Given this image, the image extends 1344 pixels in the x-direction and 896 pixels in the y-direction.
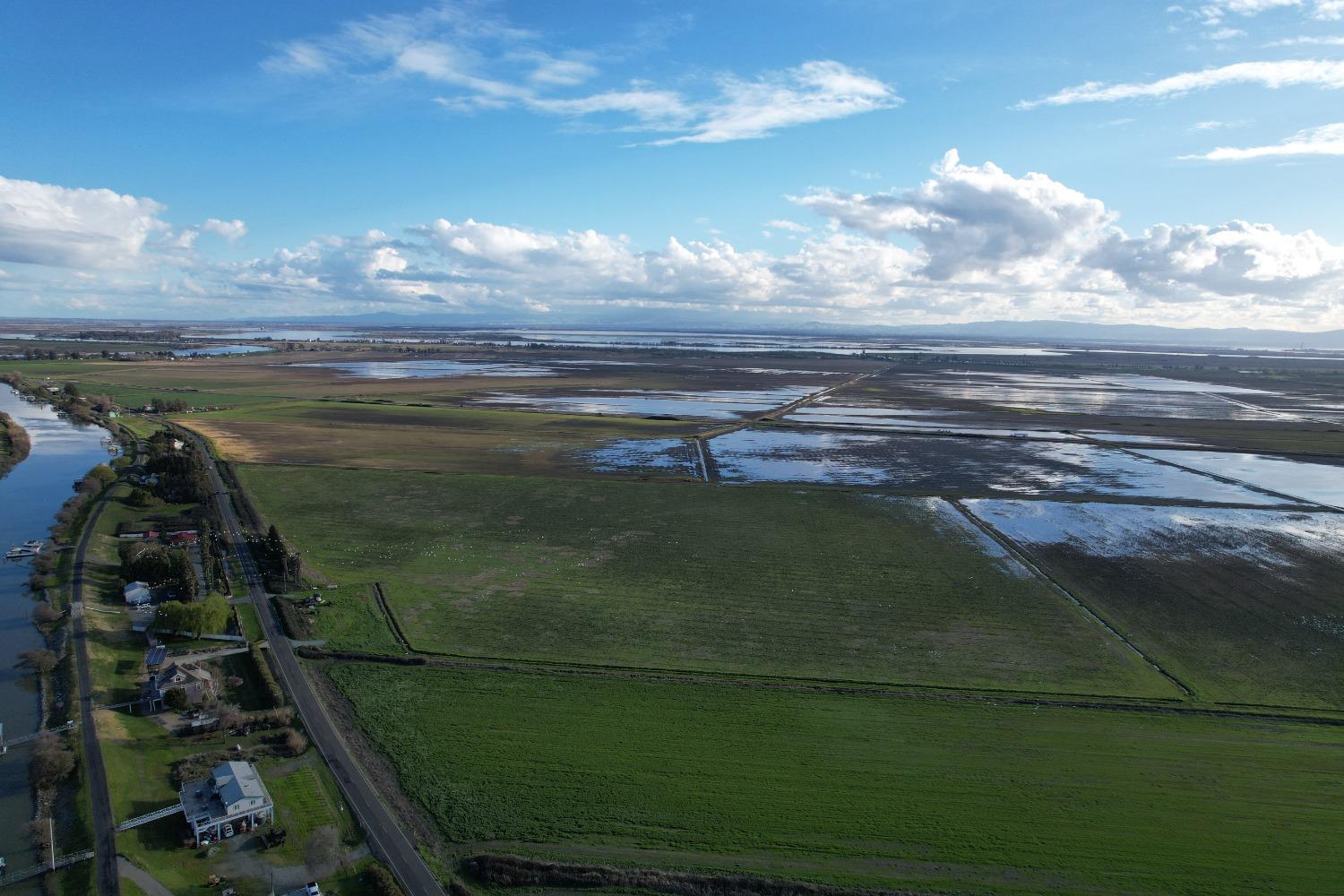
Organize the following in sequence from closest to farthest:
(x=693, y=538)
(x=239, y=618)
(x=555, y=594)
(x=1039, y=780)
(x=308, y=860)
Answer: (x=308, y=860) → (x=1039, y=780) → (x=239, y=618) → (x=555, y=594) → (x=693, y=538)

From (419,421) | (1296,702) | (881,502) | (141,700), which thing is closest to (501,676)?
(141,700)

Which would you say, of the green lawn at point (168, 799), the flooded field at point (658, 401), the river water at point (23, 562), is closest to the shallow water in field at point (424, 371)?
the flooded field at point (658, 401)

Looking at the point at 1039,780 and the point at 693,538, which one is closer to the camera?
the point at 1039,780

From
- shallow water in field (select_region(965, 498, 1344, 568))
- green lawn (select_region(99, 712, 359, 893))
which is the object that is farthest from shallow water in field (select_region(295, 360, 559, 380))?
green lawn (select_region(99, 712, 359, 893))

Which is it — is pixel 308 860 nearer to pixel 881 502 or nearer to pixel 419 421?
pixel 881 502

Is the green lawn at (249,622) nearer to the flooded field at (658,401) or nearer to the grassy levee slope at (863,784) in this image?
the grassy levee slope at (863,784)

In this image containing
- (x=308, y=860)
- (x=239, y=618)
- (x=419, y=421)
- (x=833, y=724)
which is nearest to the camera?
(x=308, y=860)

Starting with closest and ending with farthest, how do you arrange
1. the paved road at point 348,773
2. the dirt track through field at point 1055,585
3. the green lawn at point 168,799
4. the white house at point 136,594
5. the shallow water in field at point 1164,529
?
the green lawn at point 168,799 → the paved road at point 348,773 → the dirt track through field at point 1055,585 → the white house at point 136,594 → the shallow water in field at point 1164,529

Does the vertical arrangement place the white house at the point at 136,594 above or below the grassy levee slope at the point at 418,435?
below
